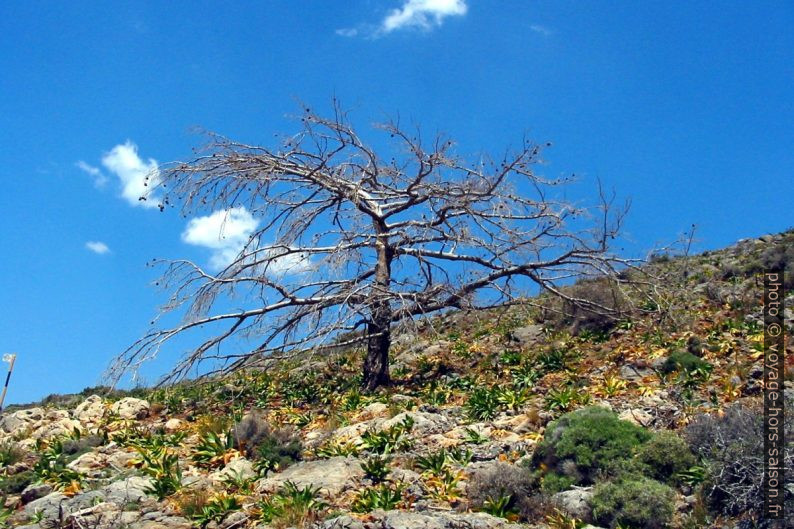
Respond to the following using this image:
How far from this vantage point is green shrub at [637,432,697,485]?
28.3ft

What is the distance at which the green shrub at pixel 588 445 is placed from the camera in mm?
8992

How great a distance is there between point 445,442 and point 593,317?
26.2 feet

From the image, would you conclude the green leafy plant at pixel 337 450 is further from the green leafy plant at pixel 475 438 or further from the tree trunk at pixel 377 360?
the tree trunk at pixel 377 360

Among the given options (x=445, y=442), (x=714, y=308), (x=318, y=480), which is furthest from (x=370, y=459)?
(x=714, y=308)

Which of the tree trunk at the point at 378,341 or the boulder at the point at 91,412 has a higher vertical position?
the tree trunk at the point at 378,341

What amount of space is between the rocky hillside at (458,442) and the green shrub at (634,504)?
17 mm

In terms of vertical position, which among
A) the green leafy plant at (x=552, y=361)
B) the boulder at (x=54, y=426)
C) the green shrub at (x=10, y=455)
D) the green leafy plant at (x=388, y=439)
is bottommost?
the green shrub at (x=10, y=455)

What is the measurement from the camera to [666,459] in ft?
28.7

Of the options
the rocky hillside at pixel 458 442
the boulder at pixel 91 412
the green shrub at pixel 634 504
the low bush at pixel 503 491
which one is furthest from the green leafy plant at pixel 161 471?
the green shrub at pixel 634 504

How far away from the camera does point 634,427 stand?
9.61m

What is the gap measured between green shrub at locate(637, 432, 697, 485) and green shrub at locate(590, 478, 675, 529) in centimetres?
35

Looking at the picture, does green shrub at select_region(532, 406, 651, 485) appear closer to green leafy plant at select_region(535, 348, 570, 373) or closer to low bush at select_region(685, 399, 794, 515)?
low bush at select_region(685, 399, 794, 515)

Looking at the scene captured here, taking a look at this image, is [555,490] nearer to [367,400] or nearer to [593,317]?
[367,400]

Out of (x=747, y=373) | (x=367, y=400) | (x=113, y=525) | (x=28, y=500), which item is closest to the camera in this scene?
(x=113, y=525)
